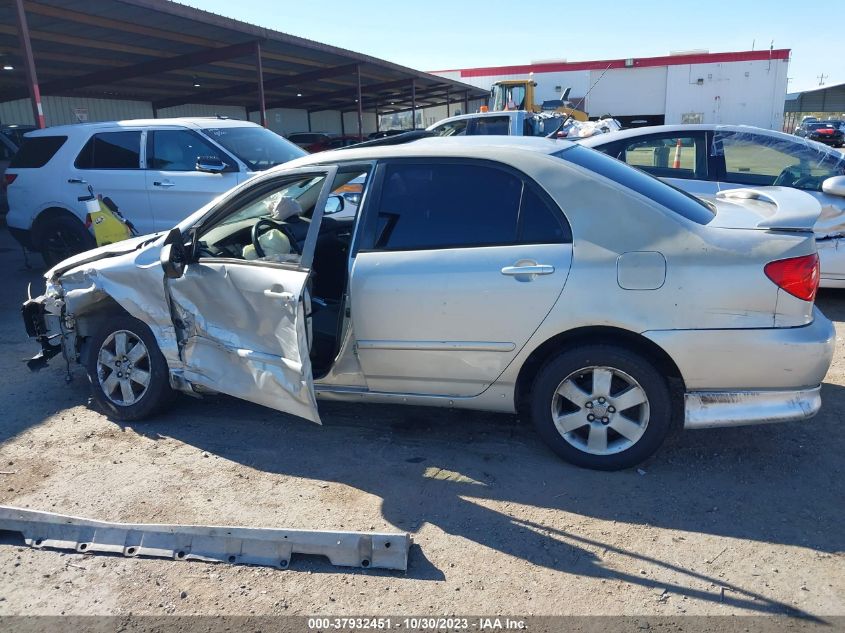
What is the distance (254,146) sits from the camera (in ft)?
27.3

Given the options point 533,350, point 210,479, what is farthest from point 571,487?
point 210,479

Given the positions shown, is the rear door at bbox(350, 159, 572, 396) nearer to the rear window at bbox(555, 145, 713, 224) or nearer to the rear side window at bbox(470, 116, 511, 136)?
the rear window at bbox(555, 145, 713, 224)

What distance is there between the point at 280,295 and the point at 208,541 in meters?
1.32

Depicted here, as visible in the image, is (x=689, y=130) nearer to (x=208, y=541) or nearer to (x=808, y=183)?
(x=808, y=183)

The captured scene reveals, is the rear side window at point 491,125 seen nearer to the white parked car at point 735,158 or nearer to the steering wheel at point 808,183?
the white parked car at point 735,158

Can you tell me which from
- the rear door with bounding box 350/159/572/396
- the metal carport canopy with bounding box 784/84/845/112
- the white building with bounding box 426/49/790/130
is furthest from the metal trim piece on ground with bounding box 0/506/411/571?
the metal carport canopy with bounding box 784/84/845/112

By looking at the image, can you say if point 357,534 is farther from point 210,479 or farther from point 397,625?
point 210,479

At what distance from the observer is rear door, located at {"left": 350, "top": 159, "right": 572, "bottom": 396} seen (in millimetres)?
3479

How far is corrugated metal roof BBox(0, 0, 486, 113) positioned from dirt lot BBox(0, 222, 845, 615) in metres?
8.69

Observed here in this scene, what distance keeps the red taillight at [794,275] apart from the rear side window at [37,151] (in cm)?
850

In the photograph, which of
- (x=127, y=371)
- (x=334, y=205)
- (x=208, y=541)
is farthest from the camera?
(x=334, y=205)

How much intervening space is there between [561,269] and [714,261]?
743mm

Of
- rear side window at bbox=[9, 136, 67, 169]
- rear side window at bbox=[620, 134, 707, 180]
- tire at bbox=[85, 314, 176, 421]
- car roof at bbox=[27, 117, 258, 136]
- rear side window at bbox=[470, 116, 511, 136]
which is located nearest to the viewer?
tire at bbox=[85, 314, 176, 421]

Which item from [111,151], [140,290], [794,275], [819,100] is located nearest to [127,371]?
[140,290]
